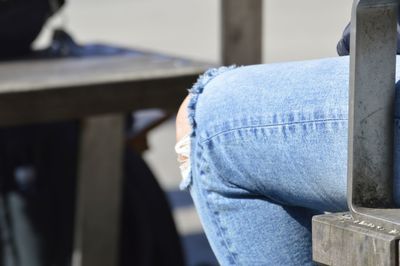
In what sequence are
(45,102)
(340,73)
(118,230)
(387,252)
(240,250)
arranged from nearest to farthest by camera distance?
(387,252)
(340,73)
(240,250)
(45,102)
(118,230)

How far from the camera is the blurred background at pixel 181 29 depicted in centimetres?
572

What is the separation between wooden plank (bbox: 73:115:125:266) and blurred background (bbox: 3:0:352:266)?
5.61 ft

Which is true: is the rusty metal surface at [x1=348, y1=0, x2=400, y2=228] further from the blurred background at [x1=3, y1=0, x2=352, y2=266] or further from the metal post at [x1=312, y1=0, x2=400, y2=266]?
the blurred background at [x1=3, y1=0, x2=352, y2=266]

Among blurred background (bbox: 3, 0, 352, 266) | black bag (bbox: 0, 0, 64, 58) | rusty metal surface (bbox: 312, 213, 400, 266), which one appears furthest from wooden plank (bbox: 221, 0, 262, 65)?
blurred background (bbox: 3, 0, 352, 266)

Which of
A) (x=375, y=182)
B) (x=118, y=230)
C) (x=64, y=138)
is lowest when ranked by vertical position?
(x=118, y=230)

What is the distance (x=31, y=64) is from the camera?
2.86 m

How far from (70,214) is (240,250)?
143cm

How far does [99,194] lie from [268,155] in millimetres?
1406

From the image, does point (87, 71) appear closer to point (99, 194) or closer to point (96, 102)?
point (96, 102)

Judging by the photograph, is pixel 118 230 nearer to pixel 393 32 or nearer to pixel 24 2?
pixel 24 2

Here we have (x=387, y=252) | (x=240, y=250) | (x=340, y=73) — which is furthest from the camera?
(x=240, y=250)

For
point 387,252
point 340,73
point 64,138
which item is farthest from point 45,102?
point 387,252

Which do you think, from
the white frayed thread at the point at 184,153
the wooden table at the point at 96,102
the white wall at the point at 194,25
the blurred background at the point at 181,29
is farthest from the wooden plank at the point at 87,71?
the white wall at the point at 194,25

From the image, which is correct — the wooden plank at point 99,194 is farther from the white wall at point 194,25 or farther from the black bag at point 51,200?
the white wall at point 194,25
